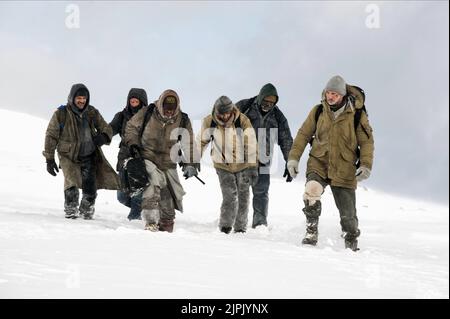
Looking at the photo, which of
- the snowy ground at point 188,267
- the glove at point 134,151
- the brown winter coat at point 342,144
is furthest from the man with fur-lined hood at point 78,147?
the brown winter coat at point 342,144

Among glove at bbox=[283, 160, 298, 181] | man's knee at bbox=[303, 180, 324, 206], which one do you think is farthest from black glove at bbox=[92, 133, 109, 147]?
man's knee at bbox=[303, 180, 324, 206]

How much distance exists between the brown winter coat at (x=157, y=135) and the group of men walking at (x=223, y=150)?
0.05 feet

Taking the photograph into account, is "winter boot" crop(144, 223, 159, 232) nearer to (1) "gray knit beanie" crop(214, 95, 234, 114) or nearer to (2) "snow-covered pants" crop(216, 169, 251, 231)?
(2) "snow-covered pants" crop(216, 169, 251, 231)

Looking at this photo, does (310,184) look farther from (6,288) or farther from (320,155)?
(6,288)

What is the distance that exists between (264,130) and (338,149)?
2.99m

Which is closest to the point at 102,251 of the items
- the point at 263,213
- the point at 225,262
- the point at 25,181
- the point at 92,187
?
the point at 225,262

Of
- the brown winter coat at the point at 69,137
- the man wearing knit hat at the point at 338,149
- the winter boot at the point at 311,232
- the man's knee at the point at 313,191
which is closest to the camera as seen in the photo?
the man wearing knit hat at the point at 338,149

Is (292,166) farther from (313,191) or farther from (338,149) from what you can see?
(338,149)

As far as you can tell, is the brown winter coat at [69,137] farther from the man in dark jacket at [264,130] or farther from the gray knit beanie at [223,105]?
the man in dark jacket at [264,130]

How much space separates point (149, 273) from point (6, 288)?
1.18 m

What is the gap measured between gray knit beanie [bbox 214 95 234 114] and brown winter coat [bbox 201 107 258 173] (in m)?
0.15

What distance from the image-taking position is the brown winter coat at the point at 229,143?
929 cm

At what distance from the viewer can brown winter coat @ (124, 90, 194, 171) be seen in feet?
29.6

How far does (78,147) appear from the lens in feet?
33.4
